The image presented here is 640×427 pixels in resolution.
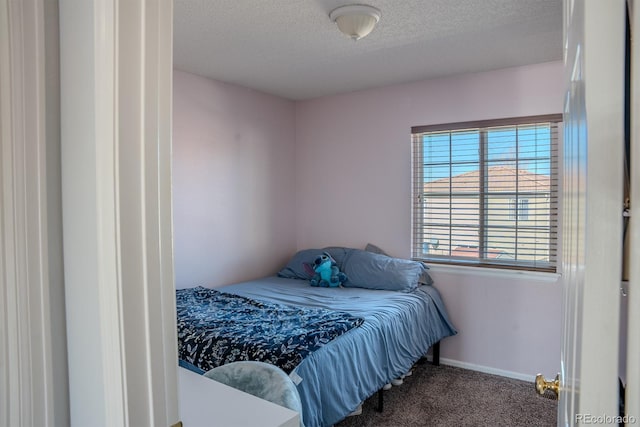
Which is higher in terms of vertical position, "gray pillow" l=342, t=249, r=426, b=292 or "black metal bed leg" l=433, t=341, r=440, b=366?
"gray pillow" l=342, t=249, r=426, b=292

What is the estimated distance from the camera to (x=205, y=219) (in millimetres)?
3535

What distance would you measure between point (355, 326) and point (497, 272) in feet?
4.92

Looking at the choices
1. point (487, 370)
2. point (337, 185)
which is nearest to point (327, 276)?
point (337, 185)

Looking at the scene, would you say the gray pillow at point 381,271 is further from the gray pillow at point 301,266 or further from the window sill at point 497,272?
the gray pillow at point 301,266

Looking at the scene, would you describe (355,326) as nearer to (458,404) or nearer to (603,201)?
(458,404)

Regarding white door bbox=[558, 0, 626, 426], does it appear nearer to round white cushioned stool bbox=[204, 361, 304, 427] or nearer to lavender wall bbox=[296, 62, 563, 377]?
round white cushioned stool bbox=[204, 361, 304, 427]

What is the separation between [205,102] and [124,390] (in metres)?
3.10

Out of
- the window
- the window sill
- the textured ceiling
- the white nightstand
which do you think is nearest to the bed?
the window sill

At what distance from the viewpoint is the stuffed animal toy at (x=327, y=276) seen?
3596mm

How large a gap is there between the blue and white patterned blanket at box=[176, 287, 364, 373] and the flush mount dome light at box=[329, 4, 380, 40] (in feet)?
5.41

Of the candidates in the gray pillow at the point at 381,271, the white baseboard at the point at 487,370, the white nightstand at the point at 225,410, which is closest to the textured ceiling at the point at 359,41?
the gray pillow at the point at 381,271

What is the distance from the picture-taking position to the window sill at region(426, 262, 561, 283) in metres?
3.13

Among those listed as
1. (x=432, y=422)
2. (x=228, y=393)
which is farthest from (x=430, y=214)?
(x=228, y=393)

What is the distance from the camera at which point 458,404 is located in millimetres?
2805
